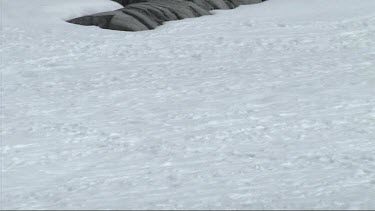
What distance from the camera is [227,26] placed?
12.6 metres

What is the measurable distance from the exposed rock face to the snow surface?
353 millimetres

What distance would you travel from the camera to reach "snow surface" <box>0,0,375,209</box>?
207 inches

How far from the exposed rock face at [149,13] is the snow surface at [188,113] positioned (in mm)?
353

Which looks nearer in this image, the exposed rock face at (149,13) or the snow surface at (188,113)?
the snow surface at (188,113)

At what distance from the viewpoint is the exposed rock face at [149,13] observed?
12.5 m

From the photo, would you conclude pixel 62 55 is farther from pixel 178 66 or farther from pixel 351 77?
pixel 351 77

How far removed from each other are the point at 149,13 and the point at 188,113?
609 centimetres

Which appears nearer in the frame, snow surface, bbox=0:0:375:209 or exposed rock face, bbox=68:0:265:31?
snow surface, bbox=0:0:375:209

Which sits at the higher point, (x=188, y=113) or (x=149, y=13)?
(x=188, y=113)

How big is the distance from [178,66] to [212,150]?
368 centimetres

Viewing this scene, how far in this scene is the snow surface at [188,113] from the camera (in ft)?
17.3

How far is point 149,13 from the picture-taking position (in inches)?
525

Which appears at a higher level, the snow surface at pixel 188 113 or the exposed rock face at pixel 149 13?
the snow surface at pixel 188 113

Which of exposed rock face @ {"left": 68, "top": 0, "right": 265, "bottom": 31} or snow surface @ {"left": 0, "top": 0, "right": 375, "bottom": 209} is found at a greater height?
snow surface @ {"left": 0, "top": 0, "right": 375, "bottom": 209}
